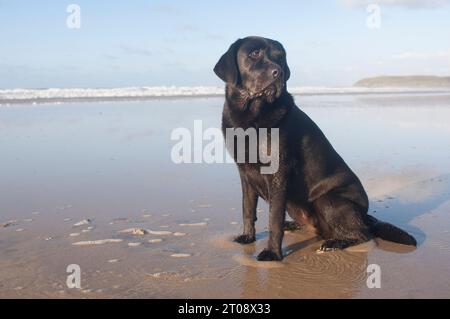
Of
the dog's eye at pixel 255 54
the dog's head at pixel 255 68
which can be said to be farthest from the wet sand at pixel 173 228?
the dog's eye at pixel 255 54

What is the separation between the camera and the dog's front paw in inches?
148

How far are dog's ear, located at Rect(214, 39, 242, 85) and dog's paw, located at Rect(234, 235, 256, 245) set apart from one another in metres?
1.31

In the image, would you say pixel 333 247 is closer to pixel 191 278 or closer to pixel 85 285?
pixel 191 278

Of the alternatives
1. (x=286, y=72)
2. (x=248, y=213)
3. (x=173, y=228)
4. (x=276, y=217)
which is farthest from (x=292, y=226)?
(x=286, y=72)

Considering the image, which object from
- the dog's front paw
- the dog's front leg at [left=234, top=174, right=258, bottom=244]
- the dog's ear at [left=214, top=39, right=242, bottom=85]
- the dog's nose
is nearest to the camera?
the dog's front paw

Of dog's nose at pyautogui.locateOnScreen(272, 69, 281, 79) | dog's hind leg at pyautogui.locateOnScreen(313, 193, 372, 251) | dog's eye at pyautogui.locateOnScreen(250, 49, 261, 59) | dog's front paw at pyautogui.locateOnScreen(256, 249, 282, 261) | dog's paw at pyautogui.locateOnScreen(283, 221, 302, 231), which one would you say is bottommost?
dog's front paw at pyautogui.locateOnScreen(256, 249, 282, 261)

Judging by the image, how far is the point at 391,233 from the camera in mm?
4074

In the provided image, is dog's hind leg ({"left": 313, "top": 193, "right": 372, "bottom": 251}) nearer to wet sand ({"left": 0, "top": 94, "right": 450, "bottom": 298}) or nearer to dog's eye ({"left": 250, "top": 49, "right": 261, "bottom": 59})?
wet sand ({"left": 0, "top": 94, "right": 450, "bottom": 298})

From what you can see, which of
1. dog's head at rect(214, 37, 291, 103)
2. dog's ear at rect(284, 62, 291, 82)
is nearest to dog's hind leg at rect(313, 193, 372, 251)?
dog's head at rect(214, 37, 291, 103)

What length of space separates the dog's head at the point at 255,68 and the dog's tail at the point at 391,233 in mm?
1375

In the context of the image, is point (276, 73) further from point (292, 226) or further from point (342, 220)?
point (292, 226)
